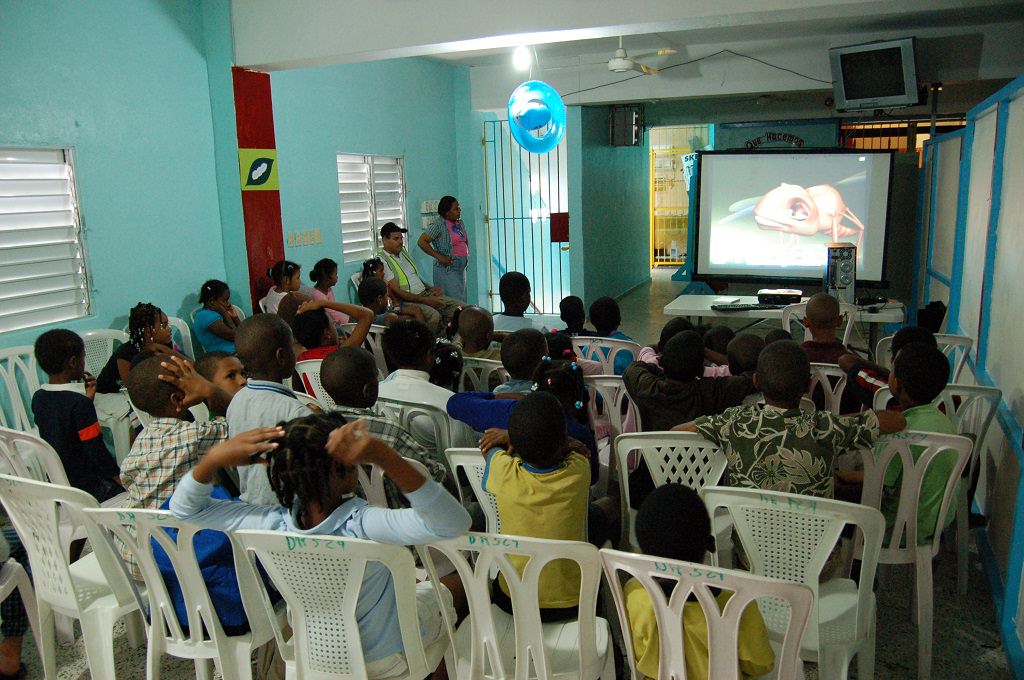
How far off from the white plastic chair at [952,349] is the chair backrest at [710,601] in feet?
8.13

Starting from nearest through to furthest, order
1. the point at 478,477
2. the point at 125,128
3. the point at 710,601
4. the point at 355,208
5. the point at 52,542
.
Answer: the point at 710,601
the point at 52,542
the point at 478,477
the point at 125,128
the point at 355,208

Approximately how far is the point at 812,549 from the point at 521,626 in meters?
0.73

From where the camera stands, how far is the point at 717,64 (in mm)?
7988

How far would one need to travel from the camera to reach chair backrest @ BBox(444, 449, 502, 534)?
7.47 feet

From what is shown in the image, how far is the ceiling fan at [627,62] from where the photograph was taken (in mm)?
6902

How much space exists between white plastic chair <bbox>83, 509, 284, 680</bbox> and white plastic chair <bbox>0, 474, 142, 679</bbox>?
0.36 ft

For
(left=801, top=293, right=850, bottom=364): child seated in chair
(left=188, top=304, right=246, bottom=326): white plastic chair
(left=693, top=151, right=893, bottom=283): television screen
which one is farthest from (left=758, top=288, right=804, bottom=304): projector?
(left=188, top=304, right=246, bottom=326): white plastic chair

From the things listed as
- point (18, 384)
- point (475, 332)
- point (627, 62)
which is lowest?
point (18, 384)

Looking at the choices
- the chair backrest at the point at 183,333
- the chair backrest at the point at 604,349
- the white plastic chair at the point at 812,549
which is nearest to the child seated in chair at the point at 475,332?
the chair backrest at the point at 604,349

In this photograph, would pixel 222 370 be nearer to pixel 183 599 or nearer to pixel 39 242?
pixel 183 599

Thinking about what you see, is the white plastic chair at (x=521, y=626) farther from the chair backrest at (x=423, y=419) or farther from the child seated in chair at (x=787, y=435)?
the chair backrest at (x=423, y=419)

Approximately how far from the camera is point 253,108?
5723 mm

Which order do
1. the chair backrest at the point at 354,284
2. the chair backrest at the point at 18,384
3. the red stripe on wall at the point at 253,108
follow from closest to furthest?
the chair backrest at the point at 18,384 < the red stripe on wall at the point at 253,108 < the chair backrest at the point at 354,284

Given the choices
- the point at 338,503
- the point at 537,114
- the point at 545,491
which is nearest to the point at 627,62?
the point at 537,114
